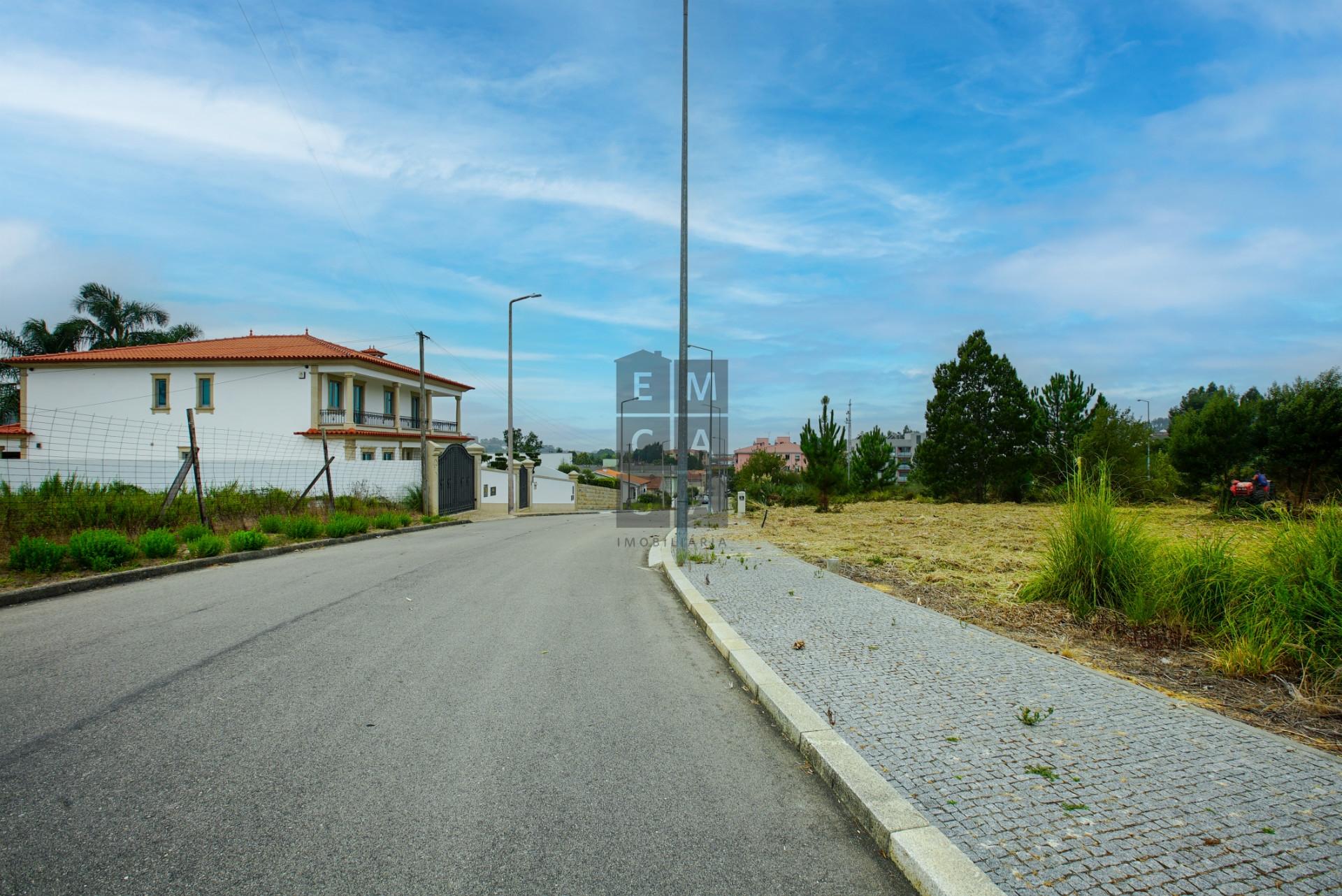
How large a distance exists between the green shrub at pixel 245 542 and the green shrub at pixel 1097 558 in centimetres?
1146

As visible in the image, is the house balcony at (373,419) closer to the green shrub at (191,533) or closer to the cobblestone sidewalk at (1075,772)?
the green shrub at (191,533)

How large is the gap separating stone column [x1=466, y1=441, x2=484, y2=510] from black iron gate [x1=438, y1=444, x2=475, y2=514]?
144mm

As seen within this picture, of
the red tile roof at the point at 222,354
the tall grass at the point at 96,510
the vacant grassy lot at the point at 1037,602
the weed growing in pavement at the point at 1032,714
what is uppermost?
the red tile roof at the point at 222,354

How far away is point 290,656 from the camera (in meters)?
5.35

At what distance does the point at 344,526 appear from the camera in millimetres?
16016

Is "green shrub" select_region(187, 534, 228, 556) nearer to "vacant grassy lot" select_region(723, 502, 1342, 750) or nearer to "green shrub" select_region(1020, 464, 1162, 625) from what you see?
"vacant grassy lot" select_region(723, 502, 1342, 750)

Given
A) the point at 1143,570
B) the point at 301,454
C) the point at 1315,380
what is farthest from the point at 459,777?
the point at 301,454

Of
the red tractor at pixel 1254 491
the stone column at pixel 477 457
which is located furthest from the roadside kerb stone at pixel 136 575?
the red tractor at pixel 1254 491

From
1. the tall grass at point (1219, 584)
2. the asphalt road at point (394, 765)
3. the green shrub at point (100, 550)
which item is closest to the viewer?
the asphalt road at point (394, 765)

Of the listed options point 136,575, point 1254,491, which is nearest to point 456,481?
point 136,575

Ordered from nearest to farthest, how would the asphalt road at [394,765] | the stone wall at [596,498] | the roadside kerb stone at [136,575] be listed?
1. the asphalt road at [394,765]
2. the roadside kerb stone at [136,575]
3. the stone wall at [596,498]

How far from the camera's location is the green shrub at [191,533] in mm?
11781

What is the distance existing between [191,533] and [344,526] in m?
4.17

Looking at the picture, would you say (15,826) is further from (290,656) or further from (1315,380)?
(1315,380)
